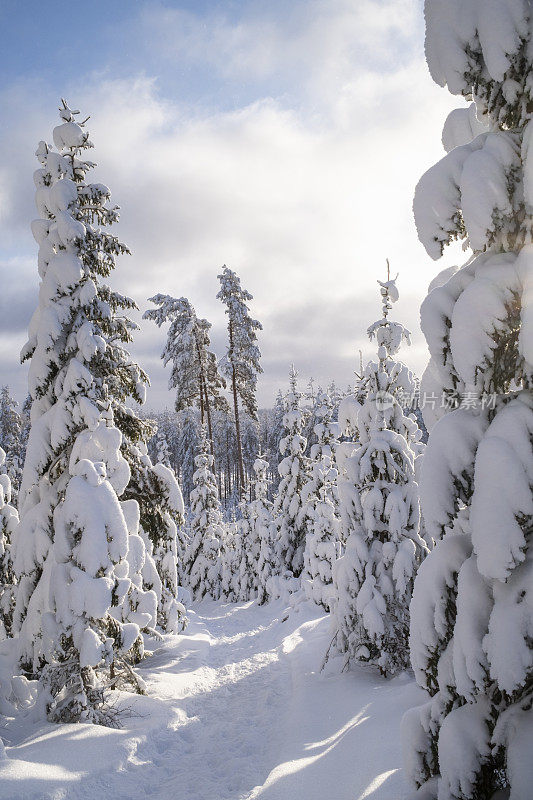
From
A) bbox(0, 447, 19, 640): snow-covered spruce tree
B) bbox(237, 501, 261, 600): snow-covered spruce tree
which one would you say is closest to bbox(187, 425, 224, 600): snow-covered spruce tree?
bbox(237, 501, 261, 600): snow-covered spruce tree

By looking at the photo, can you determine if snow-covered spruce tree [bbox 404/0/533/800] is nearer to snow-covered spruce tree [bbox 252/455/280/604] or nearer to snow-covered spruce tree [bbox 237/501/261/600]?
snow-covered spruce tree [bbox 252/455/280/604]

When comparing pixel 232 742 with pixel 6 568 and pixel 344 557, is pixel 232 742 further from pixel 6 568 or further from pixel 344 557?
pixel 6 568

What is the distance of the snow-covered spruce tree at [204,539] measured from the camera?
2197cm

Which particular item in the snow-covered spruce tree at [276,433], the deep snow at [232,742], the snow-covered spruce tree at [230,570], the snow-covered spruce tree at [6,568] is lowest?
the snow-covered spruce tree at [230,570]

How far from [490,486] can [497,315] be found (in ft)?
3.91

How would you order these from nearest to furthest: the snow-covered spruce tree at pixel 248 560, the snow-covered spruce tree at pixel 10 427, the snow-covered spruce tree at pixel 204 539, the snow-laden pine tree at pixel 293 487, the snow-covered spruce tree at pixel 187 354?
the snow-laden pine tree at pixel 293 487
the snow-covered spruce tree at pixel 248 560
the snow-covered spruce tree at pixel 204 539
the snow-covered spruce tree at pixel 187 354
the snow-covered spruce tree at pixel 10 427

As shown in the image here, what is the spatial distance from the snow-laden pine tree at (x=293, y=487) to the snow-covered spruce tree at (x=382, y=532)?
31.1 feet

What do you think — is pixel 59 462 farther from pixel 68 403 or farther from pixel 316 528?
pixel 316 528

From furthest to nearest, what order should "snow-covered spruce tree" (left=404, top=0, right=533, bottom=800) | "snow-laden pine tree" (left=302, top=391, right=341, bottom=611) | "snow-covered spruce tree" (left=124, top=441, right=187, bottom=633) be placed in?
"snow-laden pine tree" (left=302, top=391, right=341, bottom=611)
"snow-covered spruce tree" (left=124, top=441, right=187, bottom=633)
"snow-covered spruce tree" (left=404, top=0, right=533, bottom=800)

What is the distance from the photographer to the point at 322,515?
15.2m

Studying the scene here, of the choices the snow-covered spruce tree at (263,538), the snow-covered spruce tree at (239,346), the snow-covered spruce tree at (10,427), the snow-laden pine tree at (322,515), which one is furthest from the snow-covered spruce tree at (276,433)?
the snow-laden pine tree at (322,515)

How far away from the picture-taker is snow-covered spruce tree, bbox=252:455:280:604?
1864 cm

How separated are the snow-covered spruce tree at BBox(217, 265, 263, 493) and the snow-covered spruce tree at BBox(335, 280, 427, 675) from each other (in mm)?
17393

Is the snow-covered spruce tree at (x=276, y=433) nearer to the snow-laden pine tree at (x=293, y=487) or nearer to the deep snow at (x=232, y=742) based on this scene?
the snow-laden pine tree at (x=293, y=487)
